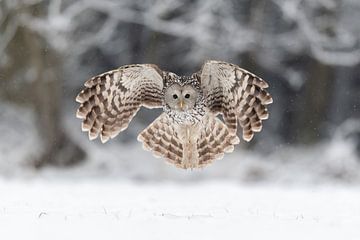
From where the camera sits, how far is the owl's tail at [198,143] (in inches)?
382

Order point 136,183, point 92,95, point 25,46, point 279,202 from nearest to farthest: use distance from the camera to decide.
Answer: point 92,95 → point 279,202 → point 136,183 → point 25,46

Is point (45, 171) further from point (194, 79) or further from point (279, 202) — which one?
point (194, 79)

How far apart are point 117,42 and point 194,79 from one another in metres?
10.9

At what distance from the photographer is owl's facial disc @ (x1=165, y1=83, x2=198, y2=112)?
372 inches

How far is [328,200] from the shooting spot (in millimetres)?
13969

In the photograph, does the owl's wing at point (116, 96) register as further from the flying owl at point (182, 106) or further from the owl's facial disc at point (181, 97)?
the owl's facial disc at point (181, 97)

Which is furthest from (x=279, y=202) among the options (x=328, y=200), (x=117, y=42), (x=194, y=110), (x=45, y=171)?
(x=117, y=42)

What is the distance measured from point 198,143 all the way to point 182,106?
1.69 ft

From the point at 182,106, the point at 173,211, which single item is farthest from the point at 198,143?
the point at 173,211

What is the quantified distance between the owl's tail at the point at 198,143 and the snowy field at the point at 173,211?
2.00 feet

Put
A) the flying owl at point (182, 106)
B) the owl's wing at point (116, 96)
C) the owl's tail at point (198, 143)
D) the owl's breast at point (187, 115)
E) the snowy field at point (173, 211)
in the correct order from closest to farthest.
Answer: the snowy field at point (173, 211) < the flying owl at point (182, 106) < the owl's wing at point (116, 96) < the owl's breast at point (187, 115) < the owl's tail at point (198, 143)

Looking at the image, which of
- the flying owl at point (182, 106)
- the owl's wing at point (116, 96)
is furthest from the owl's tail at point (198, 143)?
the owl's wing at point (116, 96)

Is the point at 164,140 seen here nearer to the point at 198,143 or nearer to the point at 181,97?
the point at 198,143

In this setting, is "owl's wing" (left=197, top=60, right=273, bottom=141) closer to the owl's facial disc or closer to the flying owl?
the flying owl
